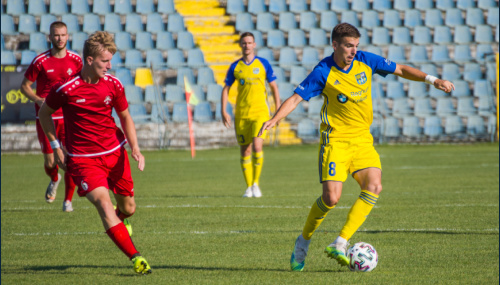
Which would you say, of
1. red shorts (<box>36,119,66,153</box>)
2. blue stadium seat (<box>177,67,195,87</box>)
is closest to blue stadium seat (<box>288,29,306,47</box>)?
blue stadium seat (<box>177,67,195,87</box>)

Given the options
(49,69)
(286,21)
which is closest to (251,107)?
(49,69)

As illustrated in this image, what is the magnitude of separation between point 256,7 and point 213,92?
4.58 metres

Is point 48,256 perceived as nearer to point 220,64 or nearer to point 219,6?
point 220,64

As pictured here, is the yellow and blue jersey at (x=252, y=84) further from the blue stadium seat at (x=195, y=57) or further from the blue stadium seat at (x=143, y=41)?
the blue stadium seat at (x=143, y=41)

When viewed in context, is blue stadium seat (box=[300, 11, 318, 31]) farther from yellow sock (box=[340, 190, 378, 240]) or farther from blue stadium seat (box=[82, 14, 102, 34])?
yellow sock (box=[340, 190, 378, 240])

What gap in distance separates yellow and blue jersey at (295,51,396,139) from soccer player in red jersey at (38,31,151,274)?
1.60 m

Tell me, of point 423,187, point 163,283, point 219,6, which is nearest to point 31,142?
point 219,6

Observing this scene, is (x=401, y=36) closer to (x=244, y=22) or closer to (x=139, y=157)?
(x=244, y=22)

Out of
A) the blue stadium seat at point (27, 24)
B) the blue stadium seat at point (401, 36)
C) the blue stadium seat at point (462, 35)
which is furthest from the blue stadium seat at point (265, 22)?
the blue stadium seat at point (27, 24)

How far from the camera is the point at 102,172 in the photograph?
211 inches

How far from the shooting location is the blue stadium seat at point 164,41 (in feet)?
70.2

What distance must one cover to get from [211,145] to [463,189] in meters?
10.0

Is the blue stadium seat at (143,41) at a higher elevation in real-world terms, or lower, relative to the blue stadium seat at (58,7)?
lower

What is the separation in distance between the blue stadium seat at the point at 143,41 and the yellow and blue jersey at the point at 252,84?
11.6 m
